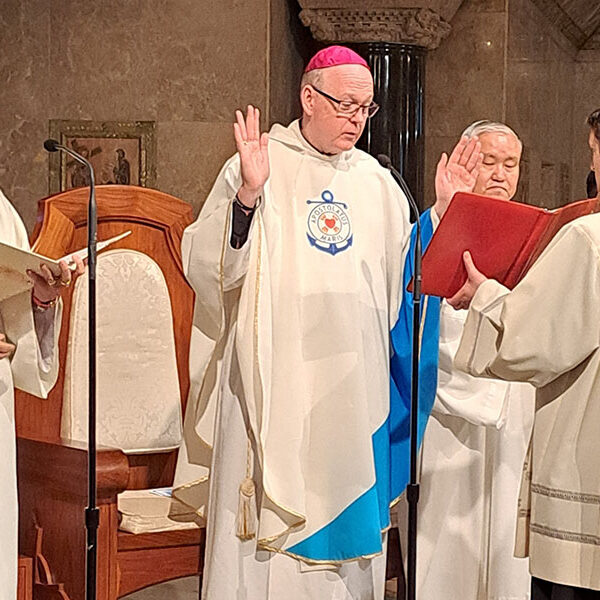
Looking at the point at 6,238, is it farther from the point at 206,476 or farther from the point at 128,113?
the point at 128,113

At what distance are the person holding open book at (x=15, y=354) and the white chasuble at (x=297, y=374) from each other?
56 centimetres

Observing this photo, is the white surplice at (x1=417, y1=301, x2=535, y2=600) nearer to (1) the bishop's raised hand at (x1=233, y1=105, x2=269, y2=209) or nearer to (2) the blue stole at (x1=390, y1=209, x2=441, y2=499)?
(2) the blue stole at (x1=390, y1=209, x2=441, y2=499)

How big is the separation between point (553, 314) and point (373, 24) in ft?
13.9

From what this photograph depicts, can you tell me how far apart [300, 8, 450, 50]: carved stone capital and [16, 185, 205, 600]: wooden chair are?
2573 millimetres

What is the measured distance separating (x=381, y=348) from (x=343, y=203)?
50cm

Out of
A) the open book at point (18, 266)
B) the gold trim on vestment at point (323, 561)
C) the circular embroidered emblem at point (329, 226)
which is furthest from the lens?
the circular embroidered emblem at point (329, 226)

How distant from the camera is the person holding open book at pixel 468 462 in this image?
4.54m

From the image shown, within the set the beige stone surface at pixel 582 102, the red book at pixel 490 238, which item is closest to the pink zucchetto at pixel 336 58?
the red book at pixel 490 238

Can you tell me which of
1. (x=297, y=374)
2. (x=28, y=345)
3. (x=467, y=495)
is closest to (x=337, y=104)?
(x=297, y=374)

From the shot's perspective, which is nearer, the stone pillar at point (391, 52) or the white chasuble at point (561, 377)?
the white chasuble at point (561, 377)

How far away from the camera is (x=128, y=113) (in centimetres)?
696

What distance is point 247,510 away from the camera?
13.8 feet

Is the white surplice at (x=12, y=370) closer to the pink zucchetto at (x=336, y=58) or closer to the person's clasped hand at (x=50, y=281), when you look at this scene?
the person's clasped hand at (x=50, y=281)

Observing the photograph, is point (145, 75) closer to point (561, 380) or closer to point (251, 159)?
point (251, 159)
